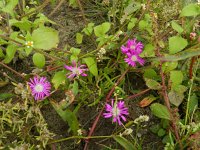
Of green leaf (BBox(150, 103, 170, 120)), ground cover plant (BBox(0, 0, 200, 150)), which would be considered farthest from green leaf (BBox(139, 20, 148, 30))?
green leaf (BBox(150, 103, 170, 120))

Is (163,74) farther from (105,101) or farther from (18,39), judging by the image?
(18,39)

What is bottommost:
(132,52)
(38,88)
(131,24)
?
(38,88)

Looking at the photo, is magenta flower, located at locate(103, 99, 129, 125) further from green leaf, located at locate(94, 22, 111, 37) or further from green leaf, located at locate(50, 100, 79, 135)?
green leaf, located at locate(94, 22, 111, 37)

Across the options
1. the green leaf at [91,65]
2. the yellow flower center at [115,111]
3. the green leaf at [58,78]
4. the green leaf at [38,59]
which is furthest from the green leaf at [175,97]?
the green leaf at [38,59]

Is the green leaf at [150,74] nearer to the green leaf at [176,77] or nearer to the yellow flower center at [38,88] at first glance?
the green leaf at [176,77]

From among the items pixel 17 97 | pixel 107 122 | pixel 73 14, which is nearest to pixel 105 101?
pixel 107 122

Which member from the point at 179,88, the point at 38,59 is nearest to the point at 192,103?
the point at 179,88

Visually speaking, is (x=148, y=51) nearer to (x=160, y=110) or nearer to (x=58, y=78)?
(x=160, y=110)
